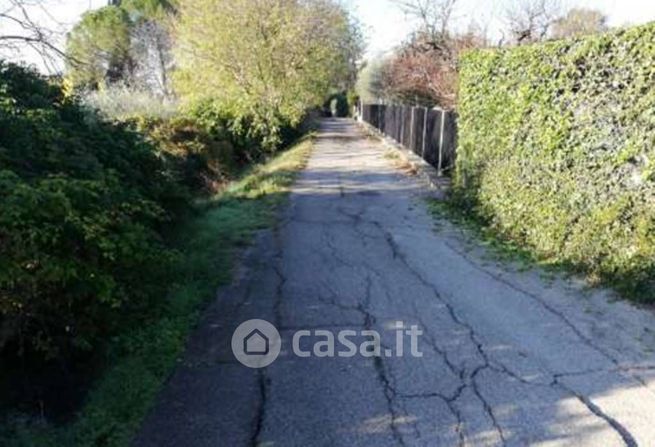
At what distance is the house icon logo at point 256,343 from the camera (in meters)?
4.32

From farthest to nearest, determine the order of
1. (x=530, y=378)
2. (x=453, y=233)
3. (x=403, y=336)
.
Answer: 1. (x=453, y=233)
2. (x=403, y=336)
3. (x=530, y=378)

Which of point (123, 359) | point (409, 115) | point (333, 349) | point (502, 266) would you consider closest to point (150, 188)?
point (123, 359)

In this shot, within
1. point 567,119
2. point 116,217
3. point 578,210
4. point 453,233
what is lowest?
point 453,233

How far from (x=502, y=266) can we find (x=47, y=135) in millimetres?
4824

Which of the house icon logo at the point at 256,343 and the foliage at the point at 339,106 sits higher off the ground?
the house icon logo at the point at 256,343

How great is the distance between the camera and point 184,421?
3512 mm

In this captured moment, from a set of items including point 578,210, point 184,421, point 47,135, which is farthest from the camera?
point 578,210

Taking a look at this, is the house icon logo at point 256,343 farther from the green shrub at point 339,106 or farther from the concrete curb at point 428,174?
the green shrub at point 339,106

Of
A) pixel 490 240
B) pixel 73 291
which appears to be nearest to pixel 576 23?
pixel 490 240

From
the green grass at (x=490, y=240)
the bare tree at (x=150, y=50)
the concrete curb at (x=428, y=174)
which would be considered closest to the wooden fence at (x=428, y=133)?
the concrete curb at (x=428, y=174)

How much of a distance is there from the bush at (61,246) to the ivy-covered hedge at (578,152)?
420 cm

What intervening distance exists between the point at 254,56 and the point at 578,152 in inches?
656

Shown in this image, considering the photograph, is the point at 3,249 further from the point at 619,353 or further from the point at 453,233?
the point at 453,233

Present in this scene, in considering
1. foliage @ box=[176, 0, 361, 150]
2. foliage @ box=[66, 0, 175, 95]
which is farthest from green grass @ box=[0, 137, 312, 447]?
foliage @ box=[66, 0, 175, 95]
